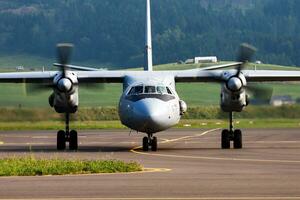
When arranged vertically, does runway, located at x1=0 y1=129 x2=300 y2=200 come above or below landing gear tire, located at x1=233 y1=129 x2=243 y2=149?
below

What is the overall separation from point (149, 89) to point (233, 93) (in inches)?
117

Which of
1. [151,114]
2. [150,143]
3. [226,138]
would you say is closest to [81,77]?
[150,143]

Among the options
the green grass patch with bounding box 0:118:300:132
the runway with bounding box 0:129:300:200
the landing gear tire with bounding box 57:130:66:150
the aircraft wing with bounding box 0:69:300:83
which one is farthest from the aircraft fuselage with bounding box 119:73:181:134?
the green grass patch with bounding box 0:118:300:132

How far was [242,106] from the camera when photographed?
33812 millimetres

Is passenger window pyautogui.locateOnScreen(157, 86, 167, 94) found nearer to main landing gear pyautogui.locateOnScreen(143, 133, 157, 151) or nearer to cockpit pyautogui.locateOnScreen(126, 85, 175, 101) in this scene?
cockpit pyautogui.locateOnScreen(126, 85, 175, 101)

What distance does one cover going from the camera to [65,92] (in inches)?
1304

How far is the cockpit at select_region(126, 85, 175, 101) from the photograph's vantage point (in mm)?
31750

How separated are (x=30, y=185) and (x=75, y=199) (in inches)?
112

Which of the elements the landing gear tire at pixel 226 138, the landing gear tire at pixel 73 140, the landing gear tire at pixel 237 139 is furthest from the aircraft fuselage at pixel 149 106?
the landing gear tire at pixel 73 140

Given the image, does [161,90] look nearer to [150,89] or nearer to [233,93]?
[150,89]

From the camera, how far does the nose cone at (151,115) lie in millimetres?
30719

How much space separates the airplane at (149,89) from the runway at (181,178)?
0.83 metres

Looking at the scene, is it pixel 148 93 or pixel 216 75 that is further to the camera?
pixel 216 75

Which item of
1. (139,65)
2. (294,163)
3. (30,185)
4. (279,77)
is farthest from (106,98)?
(139,65)
